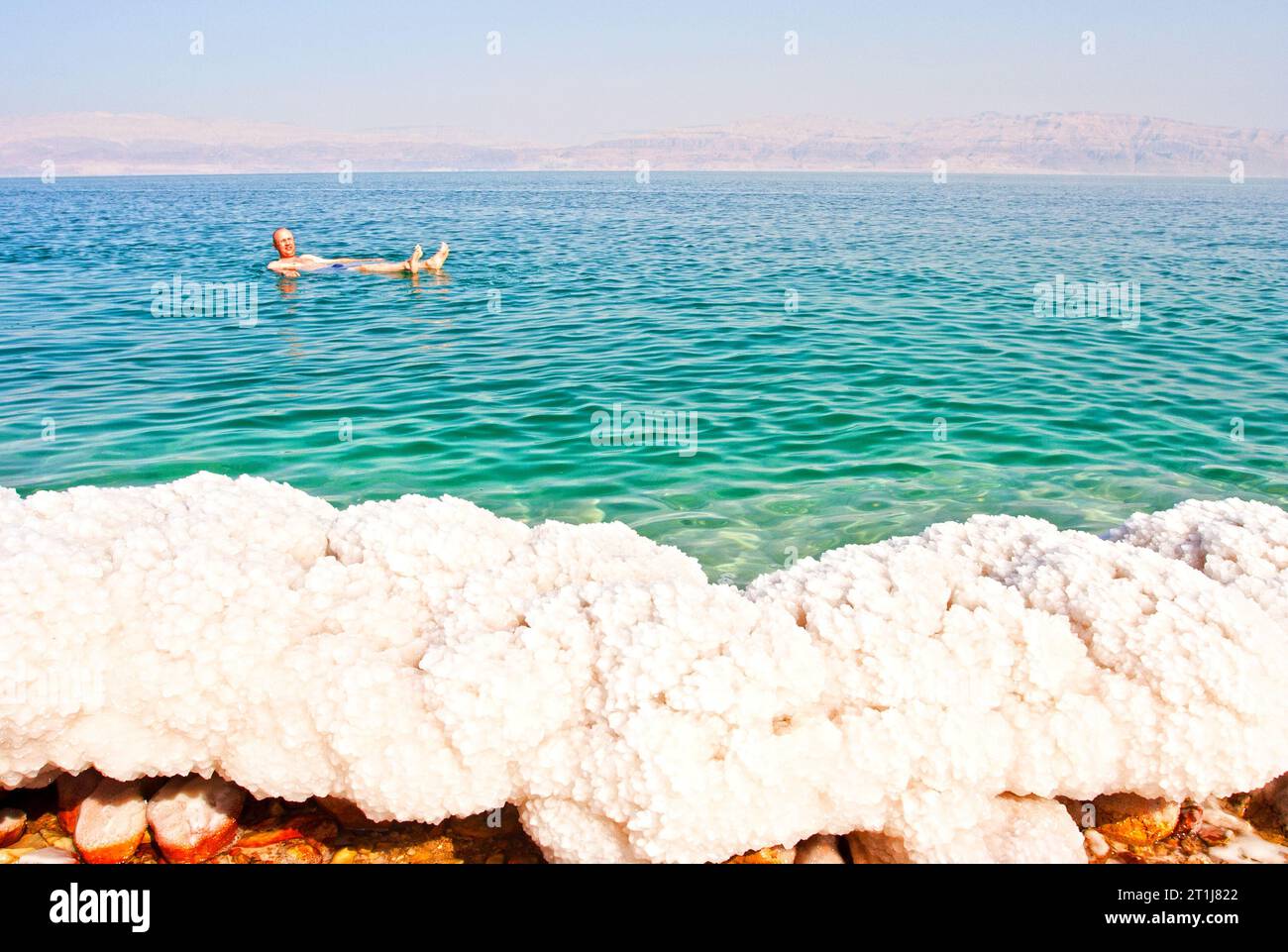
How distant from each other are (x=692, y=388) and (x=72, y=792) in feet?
26.5

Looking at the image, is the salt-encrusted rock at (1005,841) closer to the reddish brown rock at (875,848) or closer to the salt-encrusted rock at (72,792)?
the reddish brown rock at (875,848)

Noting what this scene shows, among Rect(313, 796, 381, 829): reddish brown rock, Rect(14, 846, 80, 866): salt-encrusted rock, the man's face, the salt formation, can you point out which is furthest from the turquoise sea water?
Rect(14, 846, 80, 866): salt-encrusted rock

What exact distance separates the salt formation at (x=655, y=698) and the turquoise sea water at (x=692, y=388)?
9.38 feet

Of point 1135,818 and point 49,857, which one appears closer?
point 49,857

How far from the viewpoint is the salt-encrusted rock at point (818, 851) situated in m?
3.44

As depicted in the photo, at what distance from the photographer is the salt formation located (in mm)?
3256

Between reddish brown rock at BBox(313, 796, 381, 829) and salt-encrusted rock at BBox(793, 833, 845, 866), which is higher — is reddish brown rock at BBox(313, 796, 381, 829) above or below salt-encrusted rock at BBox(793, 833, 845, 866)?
above

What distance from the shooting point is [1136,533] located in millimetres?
4996

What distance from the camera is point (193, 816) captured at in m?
3.51

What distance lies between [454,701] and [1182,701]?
2.74 meters

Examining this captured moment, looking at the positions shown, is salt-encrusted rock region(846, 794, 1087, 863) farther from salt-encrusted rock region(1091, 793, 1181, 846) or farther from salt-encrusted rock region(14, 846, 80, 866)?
salt-encrusted rock region(14, 846, 80, 866)

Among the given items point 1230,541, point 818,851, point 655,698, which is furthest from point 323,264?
point 818,851

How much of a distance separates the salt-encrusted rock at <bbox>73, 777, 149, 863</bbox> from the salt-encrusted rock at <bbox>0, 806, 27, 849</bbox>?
0.25 metres

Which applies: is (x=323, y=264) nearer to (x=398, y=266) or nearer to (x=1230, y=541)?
(x=398, y=266)
